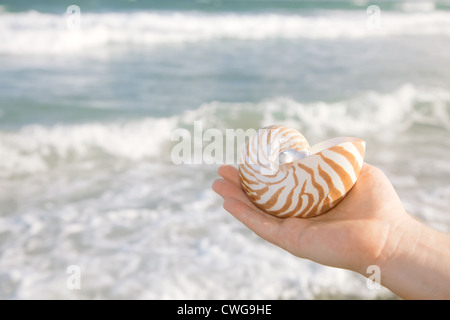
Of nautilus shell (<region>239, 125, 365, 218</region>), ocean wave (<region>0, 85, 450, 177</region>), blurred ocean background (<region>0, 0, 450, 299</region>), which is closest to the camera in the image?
nautilus shell (<region>239, 125, 365, 218</region>)

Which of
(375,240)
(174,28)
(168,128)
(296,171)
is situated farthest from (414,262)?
(174,28)

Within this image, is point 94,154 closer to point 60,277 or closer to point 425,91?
point 60,277

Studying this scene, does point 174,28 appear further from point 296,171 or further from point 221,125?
point 296,171

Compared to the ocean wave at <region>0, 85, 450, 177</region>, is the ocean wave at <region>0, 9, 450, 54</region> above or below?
above

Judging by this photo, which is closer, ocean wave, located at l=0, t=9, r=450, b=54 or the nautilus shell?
the nautilus shell

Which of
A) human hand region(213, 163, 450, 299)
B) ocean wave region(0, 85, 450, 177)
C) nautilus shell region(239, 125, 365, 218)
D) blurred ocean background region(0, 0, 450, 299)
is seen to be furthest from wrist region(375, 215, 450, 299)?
ocean wave region(0, 85, 450, 177)

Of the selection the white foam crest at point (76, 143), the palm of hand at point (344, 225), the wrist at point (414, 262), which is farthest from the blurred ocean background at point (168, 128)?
the wrist at point (414, 262)

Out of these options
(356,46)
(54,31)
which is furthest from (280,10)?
(54,31)

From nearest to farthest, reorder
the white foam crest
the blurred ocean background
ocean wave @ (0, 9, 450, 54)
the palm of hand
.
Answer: the palm of hand
the blurred ocean background
the white foam crest
ocean wave @ (0, 9, 450, 54)

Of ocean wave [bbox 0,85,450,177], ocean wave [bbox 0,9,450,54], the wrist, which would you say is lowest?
the wrist

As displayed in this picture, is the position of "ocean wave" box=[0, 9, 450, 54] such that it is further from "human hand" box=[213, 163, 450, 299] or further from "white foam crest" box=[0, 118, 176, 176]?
"human hand" box=[213, 163, 450, 299]
